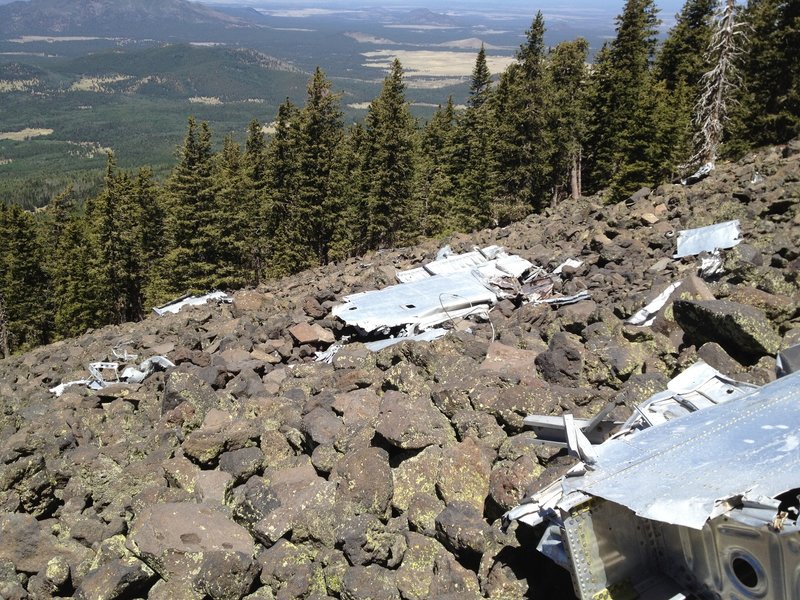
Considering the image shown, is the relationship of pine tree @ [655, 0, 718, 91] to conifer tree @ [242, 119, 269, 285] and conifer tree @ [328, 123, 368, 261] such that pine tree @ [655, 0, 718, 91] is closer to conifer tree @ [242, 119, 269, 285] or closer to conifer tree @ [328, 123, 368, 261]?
conifer tree @ [328, 123, 368, 261]

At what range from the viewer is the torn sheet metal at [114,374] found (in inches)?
420

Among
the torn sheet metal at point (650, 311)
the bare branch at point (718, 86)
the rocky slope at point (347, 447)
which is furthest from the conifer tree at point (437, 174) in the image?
the torn sheet metal at point (650, 311)

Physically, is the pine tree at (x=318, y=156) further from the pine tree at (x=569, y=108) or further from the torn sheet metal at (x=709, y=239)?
the torn sheet metal at (x=709, y=239)

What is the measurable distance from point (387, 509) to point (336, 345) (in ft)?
17.9

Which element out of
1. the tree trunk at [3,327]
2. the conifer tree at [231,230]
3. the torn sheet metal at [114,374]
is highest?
the torn sheet metal at [114,374]

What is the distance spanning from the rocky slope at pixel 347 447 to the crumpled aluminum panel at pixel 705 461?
1.07 m

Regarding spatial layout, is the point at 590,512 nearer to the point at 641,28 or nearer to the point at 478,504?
the point at 478,504

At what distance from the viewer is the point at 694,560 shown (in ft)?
12.2

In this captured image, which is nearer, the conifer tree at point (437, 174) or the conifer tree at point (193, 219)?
the conifer tree at point (193, 219)

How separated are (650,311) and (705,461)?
5.42 m

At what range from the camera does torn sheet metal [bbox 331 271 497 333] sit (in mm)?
10922

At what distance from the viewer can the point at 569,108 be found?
Answer: 31.8 metres

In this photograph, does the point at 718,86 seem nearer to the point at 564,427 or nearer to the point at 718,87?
the point at 718,87

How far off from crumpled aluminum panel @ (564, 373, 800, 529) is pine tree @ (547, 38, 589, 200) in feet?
93.9
